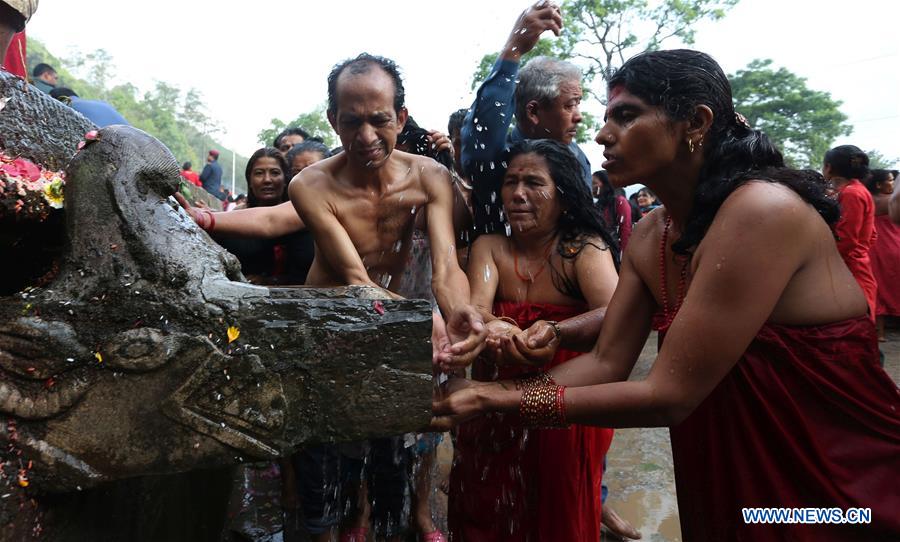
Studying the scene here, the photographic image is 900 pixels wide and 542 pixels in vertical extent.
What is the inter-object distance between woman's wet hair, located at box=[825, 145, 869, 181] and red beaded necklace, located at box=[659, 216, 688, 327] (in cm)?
477

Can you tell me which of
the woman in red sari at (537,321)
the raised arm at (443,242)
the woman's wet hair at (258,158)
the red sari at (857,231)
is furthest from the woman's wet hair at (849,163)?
the woman's wet hair at (258,158)

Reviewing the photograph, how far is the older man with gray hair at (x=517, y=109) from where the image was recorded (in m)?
2.55

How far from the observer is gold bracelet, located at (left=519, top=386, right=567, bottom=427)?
1875 millimetres

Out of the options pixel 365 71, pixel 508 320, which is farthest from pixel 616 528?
pixel 365 71

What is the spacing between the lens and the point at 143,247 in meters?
1.55

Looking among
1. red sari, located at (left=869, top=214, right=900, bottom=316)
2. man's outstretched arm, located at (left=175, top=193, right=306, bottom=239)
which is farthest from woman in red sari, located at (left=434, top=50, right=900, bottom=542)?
red sari, located at (left=869, top=214, right=900, bottom=316)

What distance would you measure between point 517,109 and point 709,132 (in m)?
1.51

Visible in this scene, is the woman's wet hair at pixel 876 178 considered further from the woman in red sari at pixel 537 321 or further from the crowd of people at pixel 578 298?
the woman in red sari at pixel 537 321

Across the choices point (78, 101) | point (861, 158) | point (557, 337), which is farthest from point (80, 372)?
point (861, 158)

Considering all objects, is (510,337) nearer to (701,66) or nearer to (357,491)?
(701,66)

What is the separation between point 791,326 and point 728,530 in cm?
62

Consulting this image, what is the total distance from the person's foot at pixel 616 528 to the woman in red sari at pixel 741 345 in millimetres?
1482

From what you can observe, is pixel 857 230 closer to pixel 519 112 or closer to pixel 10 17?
pixel 519 112

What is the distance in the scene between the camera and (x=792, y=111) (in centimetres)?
2594
